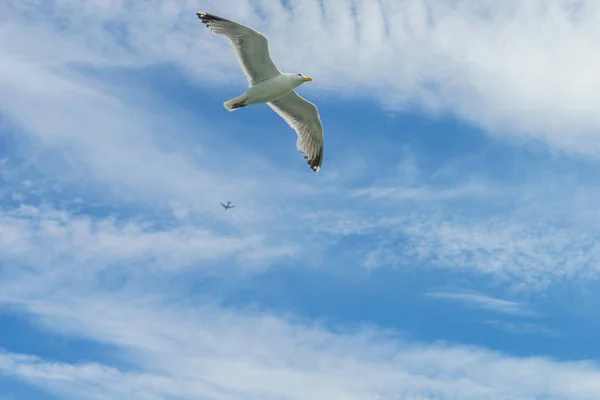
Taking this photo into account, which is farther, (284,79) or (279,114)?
(279,114)

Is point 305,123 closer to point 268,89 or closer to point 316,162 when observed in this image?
point 316,162

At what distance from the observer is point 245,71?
25500mm

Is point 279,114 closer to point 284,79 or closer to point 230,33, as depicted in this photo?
point 284,79

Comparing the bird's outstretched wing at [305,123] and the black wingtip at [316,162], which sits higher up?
the bird's outstretched wing at [305,123]

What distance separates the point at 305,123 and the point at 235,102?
3068 mm

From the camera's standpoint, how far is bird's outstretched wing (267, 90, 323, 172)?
1064 inches

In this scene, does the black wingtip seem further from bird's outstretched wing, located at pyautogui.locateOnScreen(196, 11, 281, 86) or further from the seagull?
bird's outstretched wing, located at pyautogui.locateOnScreen(196, 11, 281, 86)

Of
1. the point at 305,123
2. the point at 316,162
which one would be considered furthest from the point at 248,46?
the point at 316,162

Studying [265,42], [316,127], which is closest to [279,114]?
[316,127]

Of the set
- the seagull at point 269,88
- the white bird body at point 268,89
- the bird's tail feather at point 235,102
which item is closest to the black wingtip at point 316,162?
the seagull at point 269,88

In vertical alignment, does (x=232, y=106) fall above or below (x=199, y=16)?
below

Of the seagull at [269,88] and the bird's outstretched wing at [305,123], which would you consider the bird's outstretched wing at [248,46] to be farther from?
the bird's outstretched wing at [305,123]

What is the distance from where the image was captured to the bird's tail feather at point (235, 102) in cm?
2544

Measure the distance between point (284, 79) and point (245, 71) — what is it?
1.29m
